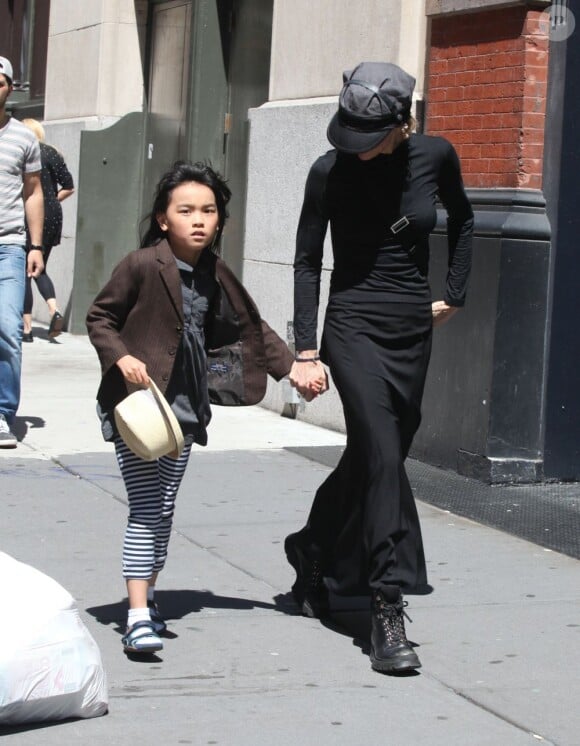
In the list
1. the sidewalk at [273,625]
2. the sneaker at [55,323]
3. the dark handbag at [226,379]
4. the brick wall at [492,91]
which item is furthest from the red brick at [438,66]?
the sneaker at [55,323]

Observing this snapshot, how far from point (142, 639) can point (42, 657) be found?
2.36ft

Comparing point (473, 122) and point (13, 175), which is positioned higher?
point (473, 122)

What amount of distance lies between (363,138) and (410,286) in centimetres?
52

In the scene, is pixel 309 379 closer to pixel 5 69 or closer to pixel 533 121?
pixel 533 121

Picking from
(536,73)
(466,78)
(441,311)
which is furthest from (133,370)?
(466,78)

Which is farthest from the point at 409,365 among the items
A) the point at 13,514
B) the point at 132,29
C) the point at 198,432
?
the point at 132,29

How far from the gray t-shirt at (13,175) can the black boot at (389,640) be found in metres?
4.01

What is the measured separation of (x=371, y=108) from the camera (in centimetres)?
467

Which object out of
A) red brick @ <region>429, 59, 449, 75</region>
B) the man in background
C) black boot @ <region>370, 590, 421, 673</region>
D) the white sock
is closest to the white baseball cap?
the man in background

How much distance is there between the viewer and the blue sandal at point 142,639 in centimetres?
461

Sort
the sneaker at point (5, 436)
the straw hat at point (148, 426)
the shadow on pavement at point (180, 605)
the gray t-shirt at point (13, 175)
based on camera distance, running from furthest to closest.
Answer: the sneaker at point (5, 436) < the gray t-shirt at point (13, 175) < the shadow on pavement at point (180, 605) < the straw hat at point (148, 426)

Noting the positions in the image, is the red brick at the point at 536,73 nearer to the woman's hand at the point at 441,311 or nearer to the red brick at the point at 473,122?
the red brick at the point at 473,122

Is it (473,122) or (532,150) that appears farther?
(473,122)

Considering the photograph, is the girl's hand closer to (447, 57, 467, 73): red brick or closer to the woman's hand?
the woman's hand
